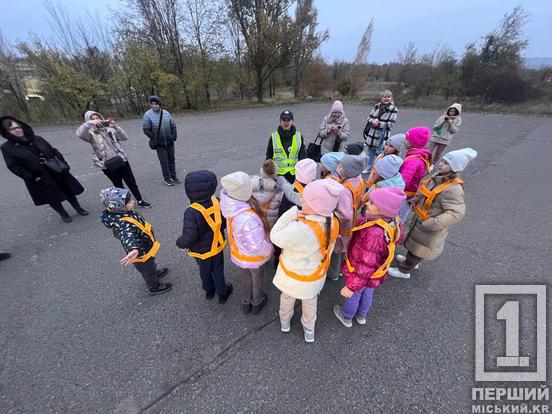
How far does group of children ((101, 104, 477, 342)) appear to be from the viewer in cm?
171

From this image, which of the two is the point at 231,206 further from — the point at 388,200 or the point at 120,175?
the point at 120,175

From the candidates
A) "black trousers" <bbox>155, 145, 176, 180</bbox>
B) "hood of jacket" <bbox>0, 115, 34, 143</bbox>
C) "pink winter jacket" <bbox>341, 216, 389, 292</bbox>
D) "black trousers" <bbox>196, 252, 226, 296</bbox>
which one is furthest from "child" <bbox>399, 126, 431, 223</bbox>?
"hood of jacket" <bbox>0, 115, 34, 143</bbox>

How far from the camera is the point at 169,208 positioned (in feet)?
14.3

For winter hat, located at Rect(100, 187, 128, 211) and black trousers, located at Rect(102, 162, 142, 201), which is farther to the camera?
black trousers, located at Rect(102, 162, 142, 201)

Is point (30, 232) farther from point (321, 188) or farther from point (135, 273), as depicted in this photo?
point (321, 188)

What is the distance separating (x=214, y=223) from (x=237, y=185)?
0.45m

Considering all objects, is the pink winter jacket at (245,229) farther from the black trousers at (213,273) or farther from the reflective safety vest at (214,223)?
the black trousers at (213,273)

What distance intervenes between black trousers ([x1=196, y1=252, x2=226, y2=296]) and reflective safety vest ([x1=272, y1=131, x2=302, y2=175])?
166 centimetres

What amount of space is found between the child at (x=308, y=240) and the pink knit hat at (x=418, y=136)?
7.00 ft

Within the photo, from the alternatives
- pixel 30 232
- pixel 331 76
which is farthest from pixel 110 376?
pixel 331 76

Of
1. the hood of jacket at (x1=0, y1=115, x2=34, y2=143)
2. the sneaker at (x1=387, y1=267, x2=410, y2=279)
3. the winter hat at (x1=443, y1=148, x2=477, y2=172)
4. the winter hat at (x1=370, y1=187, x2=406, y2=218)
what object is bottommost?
the sneaker at (x1=387, y1=267, x2=410, y2=279)

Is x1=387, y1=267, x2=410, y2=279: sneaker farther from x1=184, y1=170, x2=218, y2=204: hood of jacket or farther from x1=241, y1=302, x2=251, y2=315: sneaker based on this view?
x1=184, y1=170, x2=218, y2=204: hood of jacket

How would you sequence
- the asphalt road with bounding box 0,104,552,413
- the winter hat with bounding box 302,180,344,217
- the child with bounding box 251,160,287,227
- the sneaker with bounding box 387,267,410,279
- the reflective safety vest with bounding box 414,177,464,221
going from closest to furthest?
the winter hat with bounding box 302,180,344,217 → the asphalt road with bounding box 0,104,552,413 → the reflective safety vest with bounding box 414,177,464,221 → the child with bounding box 251,160,287,227 → the sneaker with bounding box 387,267,410,279

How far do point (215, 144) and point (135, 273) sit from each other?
654 centimetres
